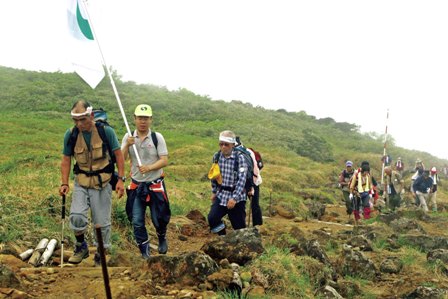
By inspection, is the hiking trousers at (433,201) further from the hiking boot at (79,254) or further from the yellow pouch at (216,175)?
the hiking boot at (79,254)

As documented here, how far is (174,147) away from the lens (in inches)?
949

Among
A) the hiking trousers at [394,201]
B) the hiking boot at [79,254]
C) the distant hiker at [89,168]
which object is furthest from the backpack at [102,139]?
the hiking trousers at [394,201]

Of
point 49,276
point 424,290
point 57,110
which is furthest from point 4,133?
point 424,290

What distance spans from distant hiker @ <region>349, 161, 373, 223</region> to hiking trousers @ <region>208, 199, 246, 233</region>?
5334mm

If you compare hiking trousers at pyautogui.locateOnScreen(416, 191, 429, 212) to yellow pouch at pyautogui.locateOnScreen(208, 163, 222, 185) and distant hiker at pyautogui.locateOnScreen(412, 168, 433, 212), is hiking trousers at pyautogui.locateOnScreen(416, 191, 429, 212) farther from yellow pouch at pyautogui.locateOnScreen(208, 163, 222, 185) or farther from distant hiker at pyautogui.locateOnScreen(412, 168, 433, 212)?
yellow pouch at pyautogui.locateOnScreen(208, 163, 222, 185)

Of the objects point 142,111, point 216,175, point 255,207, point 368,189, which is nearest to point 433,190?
point 368,189

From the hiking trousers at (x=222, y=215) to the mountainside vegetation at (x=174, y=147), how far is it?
1.06 metres

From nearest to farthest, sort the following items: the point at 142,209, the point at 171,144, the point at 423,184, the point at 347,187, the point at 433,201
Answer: the point at 142,209 → the point at 347,187 → the point at 423,184 → the point at 433,201 → the point at 171,144

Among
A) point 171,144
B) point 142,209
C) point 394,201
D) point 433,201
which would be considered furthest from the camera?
point 171,144

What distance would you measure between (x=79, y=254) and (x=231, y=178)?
2.05 m

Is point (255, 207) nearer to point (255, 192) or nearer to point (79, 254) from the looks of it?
point (255, 192)

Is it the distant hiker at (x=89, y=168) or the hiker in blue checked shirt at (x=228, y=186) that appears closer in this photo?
the distant hiker at (x=89, y=168)

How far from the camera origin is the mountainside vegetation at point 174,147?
7863 millimetres

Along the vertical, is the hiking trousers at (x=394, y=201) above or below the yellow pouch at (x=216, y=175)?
below
